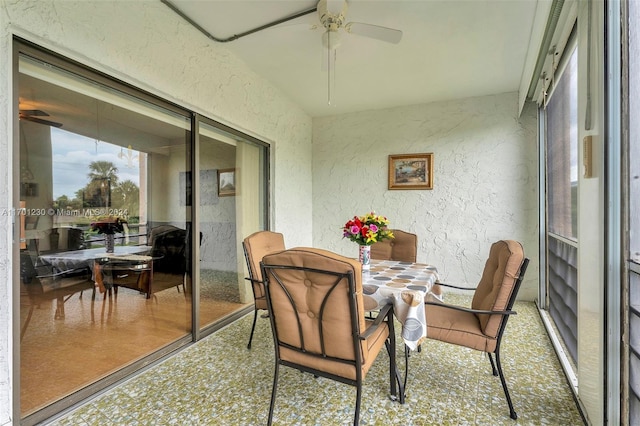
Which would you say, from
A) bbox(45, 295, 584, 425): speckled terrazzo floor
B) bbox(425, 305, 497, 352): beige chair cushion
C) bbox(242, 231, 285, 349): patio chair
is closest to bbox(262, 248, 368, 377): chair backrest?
bbox(45, 295, 584, 425): speckled terrazzo floor

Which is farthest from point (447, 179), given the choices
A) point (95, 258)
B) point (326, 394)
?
point (95, 258)

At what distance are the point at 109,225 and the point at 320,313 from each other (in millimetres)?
1716

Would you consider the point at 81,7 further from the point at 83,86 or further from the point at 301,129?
the point at 301,129

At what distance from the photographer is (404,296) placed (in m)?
1.70

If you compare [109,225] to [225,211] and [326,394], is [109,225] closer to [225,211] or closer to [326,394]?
[225,211]

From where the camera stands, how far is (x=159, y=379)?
6.68ft

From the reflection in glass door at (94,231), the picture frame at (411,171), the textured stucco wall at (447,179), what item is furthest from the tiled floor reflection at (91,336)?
the picture frame at (411,171)

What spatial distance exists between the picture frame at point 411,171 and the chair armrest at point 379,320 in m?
2.93

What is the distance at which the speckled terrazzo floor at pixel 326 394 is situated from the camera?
1660mm

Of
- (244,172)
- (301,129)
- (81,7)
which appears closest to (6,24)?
(81,7)

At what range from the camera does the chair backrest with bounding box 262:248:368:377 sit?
1348 mm

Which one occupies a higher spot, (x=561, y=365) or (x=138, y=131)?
(x=138, y=131)

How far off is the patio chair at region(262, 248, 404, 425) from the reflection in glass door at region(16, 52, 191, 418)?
135 cm

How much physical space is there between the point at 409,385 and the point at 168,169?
2.55 metres
